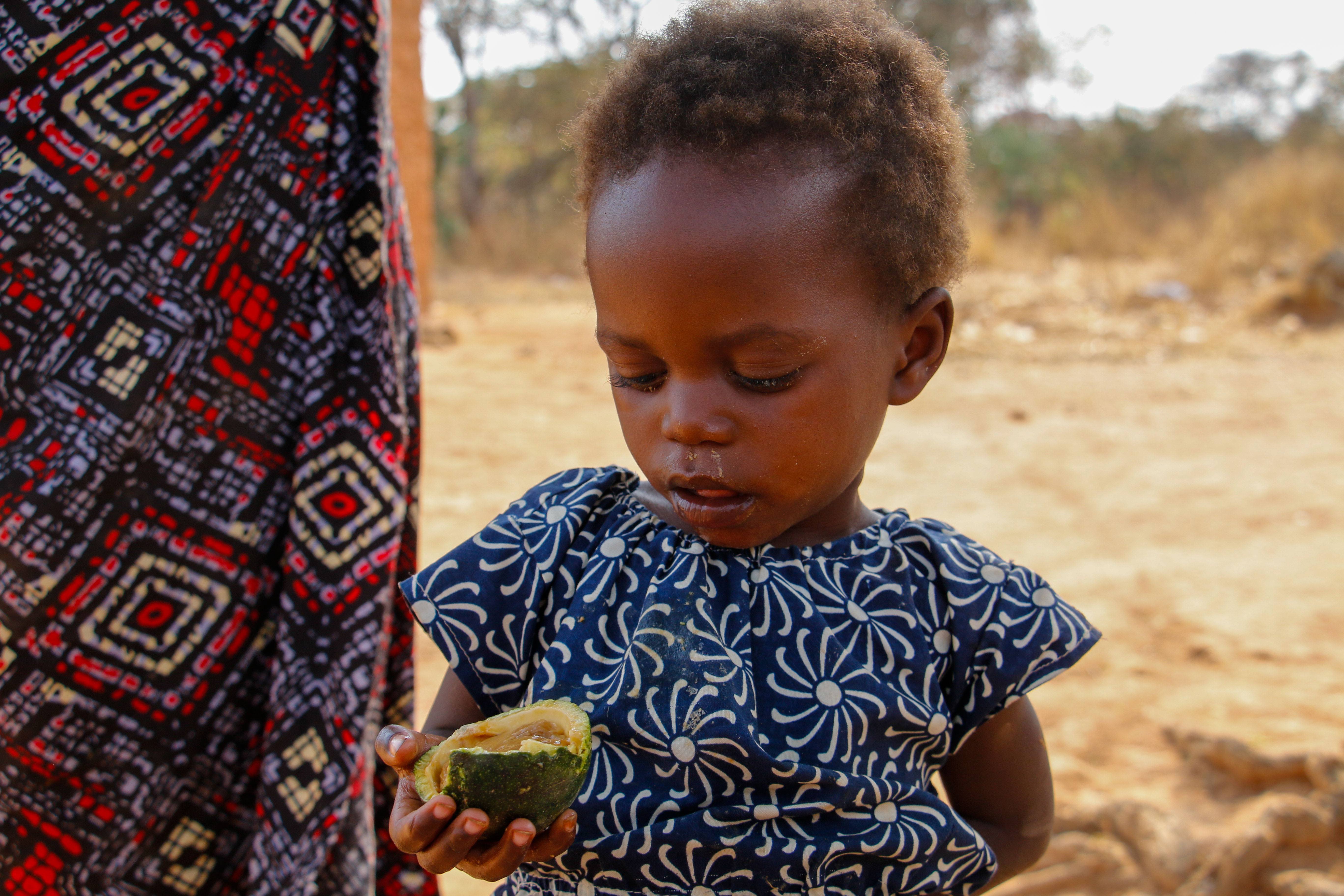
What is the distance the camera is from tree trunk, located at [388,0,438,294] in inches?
281

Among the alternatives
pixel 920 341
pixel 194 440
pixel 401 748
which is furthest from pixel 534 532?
pixel 194 440

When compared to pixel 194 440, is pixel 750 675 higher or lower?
lower

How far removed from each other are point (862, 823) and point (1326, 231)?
1400 centimetres

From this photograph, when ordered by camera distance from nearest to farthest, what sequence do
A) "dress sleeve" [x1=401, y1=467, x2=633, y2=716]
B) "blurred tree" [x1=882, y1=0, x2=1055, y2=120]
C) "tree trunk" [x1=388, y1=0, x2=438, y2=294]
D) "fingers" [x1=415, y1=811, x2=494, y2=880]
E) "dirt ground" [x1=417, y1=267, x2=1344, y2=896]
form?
"fingers" [x1=415, y1=811, x2=494, y2=880]
"dress sleeve" [x1=401, y1=467, x2=633, y2=716]
"dirt ground" [x1=417, y1=267, x2=1344, y2=896]
"tree trunk" [x1=388, y1=0, x2=438, y2=294]
"blurred tree" [x1=882, y1=0, x2=1055, y2=120]

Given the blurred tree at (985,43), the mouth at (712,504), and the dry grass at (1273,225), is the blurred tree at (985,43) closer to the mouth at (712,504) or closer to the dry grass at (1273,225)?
the dry grass at (1273,225)

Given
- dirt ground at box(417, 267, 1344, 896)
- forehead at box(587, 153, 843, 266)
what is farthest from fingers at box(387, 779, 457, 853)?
dirt ground at box(417, 267, 1344, 896)

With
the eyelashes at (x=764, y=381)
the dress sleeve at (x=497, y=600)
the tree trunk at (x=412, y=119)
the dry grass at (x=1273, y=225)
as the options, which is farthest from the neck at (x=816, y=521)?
the dry grass at (x=1273, y=225)

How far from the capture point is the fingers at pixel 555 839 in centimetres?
108

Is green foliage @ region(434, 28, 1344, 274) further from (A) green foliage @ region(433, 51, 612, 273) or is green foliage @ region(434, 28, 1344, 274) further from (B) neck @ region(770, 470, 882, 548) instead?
(B) neck @ region(770, 470, 882, 548)

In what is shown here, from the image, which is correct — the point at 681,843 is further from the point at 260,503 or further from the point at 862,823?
the point at 260,503

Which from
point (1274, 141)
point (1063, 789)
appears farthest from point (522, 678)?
point (1274, 141)

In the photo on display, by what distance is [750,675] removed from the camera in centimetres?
123

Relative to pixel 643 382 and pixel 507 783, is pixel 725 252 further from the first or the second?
pixel 507 783

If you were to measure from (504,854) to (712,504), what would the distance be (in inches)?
17.2
